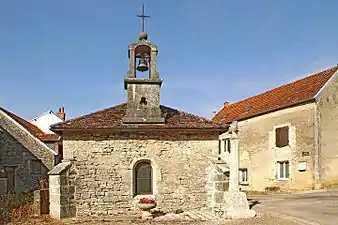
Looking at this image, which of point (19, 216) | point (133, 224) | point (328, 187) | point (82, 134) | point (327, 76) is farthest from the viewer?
point (327, 76)

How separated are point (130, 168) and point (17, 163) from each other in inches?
567

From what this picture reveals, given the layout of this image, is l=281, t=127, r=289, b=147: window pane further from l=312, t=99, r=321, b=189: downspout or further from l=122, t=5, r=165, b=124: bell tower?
l=122, t=5, r=165, b=124: bell tower

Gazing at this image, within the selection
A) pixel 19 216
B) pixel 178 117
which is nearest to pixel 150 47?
pixel 178 117

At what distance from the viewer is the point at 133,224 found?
1324 centimetres

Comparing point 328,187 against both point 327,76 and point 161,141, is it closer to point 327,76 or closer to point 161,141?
point 327,76

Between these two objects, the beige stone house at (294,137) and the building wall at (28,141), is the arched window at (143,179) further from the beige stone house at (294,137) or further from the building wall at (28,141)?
the building wall at (28,141)

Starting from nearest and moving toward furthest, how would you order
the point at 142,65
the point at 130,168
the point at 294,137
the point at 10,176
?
1. the point at 130,168
2. the point at 142,65
3. the point at 294,137
4. the point at 10,176

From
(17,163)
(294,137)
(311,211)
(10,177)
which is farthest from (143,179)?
(10,177)

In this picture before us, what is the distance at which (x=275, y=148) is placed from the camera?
2723cm

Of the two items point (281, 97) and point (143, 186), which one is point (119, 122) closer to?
point (143, 186)

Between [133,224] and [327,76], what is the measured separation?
18205mm

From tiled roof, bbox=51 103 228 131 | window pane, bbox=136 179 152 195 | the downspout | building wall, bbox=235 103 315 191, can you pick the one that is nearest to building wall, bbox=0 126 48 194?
tiled roof, bbox=51 103 228 131

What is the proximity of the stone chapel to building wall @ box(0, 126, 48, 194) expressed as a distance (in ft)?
42.4

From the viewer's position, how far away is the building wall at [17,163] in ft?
87.3
